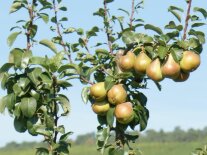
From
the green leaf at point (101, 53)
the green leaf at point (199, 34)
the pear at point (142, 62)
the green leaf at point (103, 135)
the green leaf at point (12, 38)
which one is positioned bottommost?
the green leaf at point (103, 135)

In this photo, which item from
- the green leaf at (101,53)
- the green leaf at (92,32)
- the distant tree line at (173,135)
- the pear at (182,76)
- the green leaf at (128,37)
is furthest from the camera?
the distant tree line at (173,135)

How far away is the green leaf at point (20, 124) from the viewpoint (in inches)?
159

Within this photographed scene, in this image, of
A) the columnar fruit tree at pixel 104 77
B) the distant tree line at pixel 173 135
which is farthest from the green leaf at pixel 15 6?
the distant tree line at pixel 173 135

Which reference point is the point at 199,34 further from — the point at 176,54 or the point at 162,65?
the point at 162,65

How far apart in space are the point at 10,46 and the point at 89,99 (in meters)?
0.75

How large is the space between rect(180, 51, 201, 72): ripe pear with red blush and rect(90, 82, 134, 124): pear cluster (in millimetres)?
497

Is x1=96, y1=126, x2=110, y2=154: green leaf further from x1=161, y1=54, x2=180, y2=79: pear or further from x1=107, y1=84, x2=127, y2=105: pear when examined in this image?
x1=161, y1=54, x2=180, y2=79: pear

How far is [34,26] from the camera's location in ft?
13.4

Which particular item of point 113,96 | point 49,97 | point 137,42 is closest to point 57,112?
point 49,97

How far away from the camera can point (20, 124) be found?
405cm

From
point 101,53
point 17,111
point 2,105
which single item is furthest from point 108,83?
point 2,105

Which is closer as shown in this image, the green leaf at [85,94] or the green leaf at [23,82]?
the green leaf at [23,82]

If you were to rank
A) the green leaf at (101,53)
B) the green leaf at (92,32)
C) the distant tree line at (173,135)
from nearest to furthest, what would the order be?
the green leaf at (101,53), the green leaf at (92,32), the distant tree line at (173,135)

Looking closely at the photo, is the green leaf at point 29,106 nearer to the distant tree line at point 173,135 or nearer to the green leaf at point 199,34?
the green leaf at point 199,34
